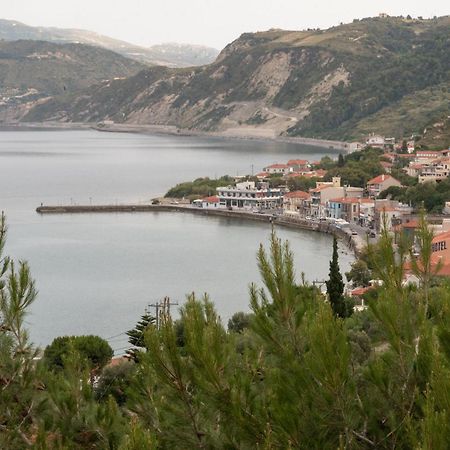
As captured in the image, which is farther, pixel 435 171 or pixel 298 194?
pixel 435 171

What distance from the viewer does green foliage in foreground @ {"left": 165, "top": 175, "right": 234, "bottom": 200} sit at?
36062 millimetres

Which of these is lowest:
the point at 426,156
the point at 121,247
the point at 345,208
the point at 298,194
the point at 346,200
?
the point at 121,247

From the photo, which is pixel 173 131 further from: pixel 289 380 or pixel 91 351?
pixel 289 380

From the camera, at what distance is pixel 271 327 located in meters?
3.76

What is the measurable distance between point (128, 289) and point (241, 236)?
8636 mm

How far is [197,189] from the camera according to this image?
119 ft

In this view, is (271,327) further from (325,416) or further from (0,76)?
(0,76)

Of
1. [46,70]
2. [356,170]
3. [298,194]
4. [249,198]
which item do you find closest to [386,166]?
[356,170]

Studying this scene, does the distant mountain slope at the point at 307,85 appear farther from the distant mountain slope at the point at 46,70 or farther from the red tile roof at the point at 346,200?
the red tile roof at the point at 346,200

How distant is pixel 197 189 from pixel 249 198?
3.20 meters

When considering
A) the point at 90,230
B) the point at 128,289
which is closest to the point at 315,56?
the point at 90,230

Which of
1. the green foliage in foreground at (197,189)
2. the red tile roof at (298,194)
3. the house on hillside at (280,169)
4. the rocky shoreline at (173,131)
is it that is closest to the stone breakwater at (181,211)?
the red tile roof at (298,194)

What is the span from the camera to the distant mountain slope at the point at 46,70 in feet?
407

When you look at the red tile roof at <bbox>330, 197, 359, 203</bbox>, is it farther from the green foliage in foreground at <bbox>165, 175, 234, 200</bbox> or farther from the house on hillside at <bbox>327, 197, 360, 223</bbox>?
the green foliage in foreground at <bbox>165, 175, 234, 200</bbox>
